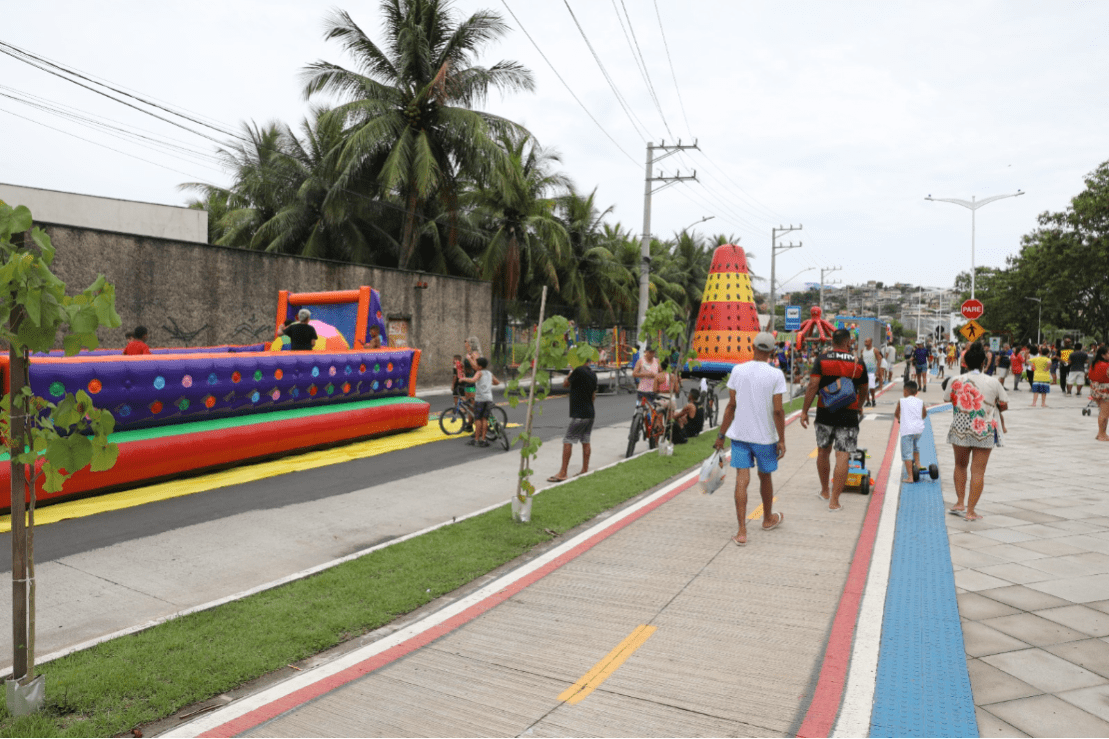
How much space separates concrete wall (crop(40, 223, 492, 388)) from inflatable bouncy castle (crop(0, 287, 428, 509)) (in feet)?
10.3

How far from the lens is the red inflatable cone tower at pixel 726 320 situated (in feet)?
90.0

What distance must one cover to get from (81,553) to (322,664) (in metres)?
3.36

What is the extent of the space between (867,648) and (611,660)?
155cm

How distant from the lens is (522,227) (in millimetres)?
32031

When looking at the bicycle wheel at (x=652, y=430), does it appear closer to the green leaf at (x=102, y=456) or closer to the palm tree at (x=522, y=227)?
the green leaf at (x=102, y=456)

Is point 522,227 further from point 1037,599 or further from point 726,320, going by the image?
point 1037,599

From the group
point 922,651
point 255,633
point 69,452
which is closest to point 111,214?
point 255,633

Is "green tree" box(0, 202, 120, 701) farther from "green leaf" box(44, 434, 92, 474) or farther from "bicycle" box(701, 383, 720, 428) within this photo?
"bicycle" box(701, 383, 720, 428)

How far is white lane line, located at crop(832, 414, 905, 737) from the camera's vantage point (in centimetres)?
368

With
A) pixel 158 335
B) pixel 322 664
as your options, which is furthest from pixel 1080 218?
pixel 322 664

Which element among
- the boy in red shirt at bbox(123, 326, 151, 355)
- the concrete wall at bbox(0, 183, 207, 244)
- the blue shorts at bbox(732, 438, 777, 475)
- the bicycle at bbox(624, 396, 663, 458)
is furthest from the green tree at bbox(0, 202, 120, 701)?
the concrete wall at bbox(0, 183, 207, 244)

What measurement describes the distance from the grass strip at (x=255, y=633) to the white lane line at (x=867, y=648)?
271 centimetres

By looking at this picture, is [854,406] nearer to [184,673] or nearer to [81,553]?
[184,673]

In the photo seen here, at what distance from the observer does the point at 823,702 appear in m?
3.86
